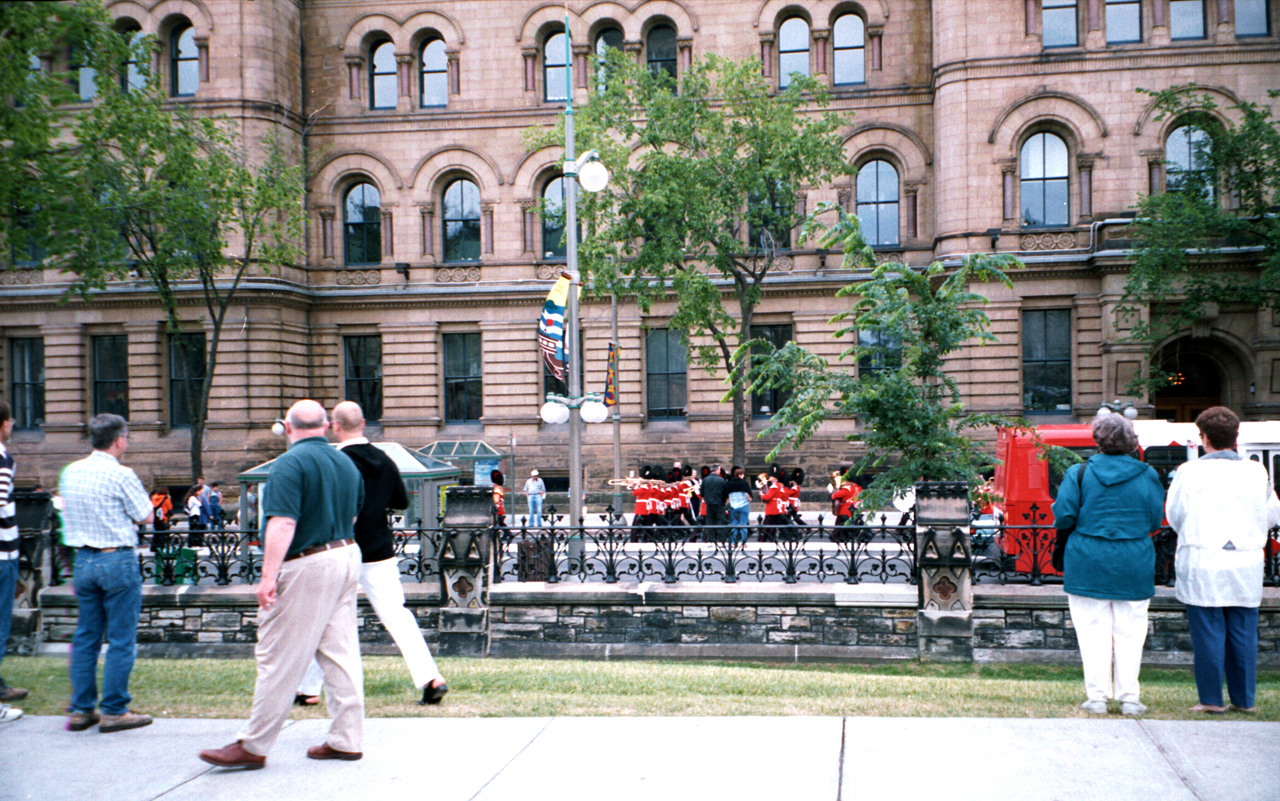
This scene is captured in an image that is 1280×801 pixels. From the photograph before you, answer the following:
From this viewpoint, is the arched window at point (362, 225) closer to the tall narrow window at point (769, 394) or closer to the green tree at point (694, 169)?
the green tree at point (694, 169)

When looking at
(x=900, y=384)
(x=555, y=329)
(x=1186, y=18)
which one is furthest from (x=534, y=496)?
(x=1186, y=18)

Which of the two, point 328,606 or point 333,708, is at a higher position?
point 328,606

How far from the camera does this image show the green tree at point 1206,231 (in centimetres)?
2322

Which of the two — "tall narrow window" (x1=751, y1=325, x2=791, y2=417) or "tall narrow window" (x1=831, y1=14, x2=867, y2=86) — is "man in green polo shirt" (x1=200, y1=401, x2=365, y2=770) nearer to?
"tall narrow window" (x1=751, y1=325, x2=791, y2=417)

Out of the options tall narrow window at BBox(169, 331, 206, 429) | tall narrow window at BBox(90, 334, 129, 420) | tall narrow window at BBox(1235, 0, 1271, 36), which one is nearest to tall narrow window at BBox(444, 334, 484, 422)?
tall narrow window at BBox(169, 331, 206, 429)

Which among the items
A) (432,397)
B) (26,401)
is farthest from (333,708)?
(26,401)

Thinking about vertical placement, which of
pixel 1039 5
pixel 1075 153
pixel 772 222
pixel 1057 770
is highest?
pixel 1039 5

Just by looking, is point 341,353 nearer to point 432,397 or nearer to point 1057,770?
point 432,397

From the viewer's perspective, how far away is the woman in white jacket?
6.19 meters

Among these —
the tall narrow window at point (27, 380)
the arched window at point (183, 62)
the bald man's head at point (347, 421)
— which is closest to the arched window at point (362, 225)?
the arched window at point (183, 62)

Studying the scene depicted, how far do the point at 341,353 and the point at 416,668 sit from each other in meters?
25.7

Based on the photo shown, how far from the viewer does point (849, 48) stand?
29.2 meters

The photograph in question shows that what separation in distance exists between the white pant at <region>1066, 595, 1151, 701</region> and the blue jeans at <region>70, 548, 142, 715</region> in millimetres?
6386

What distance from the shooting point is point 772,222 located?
81.6 feet
